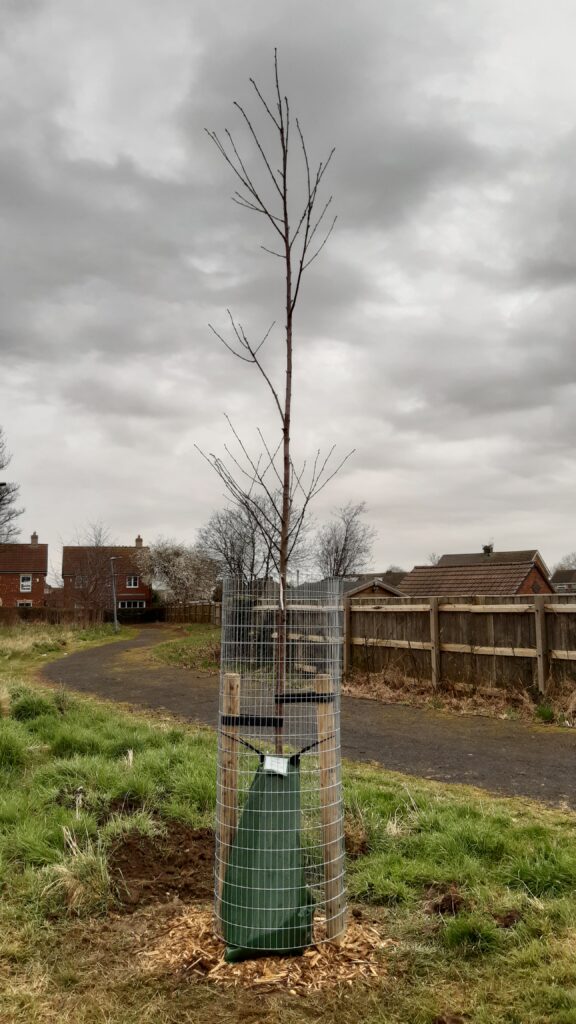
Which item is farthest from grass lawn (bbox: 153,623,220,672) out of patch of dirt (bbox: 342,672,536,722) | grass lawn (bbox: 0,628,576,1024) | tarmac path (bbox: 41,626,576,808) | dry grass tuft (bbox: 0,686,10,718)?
grass lawn (bbox: 0,628,576,1024)

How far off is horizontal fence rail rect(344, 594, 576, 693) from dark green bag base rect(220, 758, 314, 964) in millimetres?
8014

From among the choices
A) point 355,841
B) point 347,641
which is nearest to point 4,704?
point 355,841

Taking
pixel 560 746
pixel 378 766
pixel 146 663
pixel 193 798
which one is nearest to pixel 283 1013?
pixel 193 798

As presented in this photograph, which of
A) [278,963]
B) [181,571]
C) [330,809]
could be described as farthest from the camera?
[181,571]

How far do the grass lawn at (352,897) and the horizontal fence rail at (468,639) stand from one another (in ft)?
15.8

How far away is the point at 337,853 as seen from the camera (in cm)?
383

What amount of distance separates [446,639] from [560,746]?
13.7 feet

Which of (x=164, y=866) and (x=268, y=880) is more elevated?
(x=268, y=880)

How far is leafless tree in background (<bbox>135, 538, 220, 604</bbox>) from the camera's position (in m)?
59.4

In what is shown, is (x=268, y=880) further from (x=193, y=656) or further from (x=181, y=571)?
(x=181, y=571)

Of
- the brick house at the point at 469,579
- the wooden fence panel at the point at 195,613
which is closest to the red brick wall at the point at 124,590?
the wooden fence panel at the point at 195,613

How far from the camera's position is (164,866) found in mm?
4750

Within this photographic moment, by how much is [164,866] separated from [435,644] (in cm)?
886

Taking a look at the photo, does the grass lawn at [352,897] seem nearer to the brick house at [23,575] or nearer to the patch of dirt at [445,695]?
the patch of dirt at [445,695]
